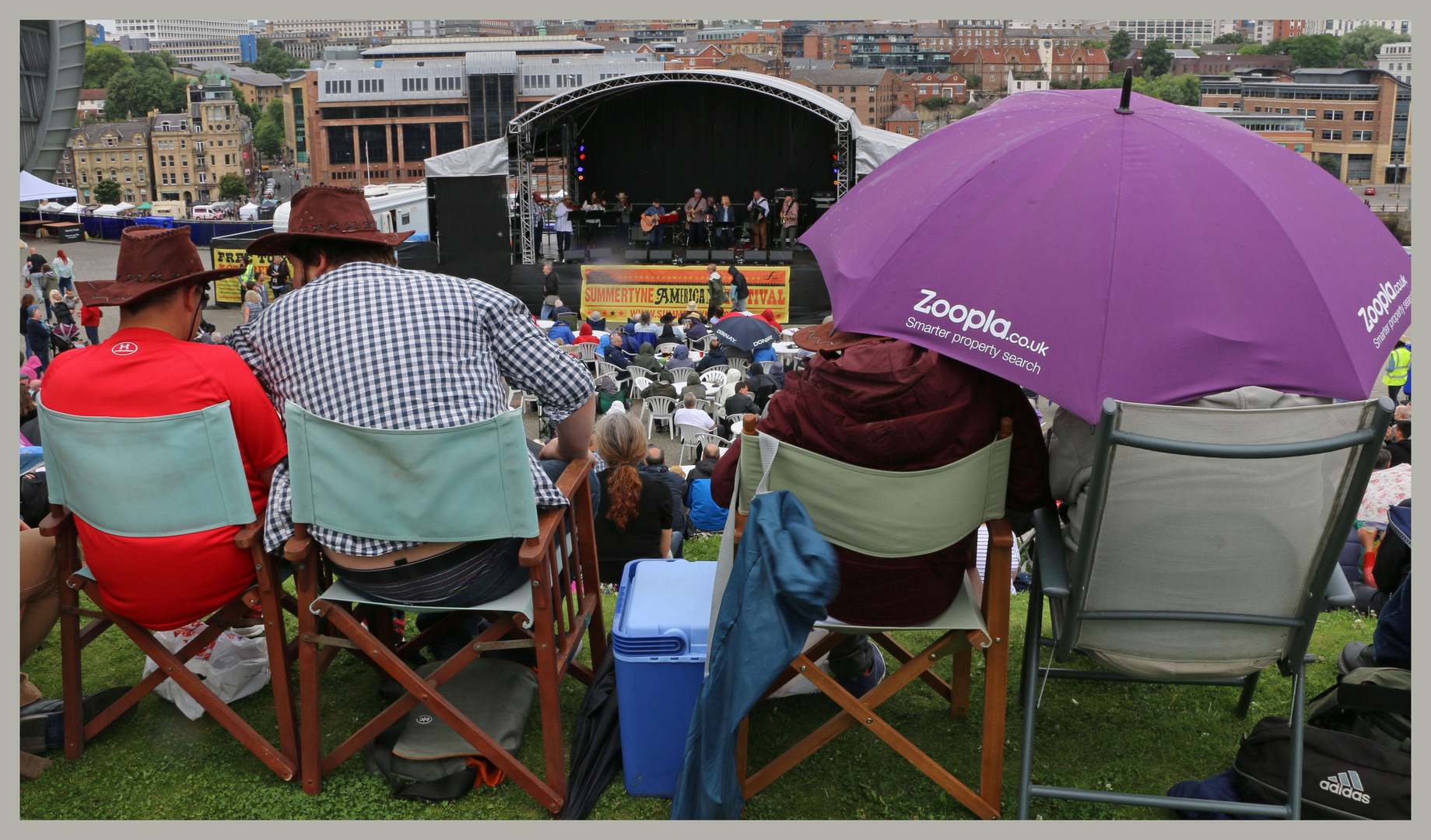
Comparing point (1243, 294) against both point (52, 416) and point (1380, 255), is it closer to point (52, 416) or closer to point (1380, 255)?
point (1380, 255)

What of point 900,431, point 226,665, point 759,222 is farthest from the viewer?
point 759,222

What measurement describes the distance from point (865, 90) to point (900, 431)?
153152 mm

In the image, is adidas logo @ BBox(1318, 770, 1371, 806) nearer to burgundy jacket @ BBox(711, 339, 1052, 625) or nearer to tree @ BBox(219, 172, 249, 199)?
burgundy jacket @ BBox(711, 339, 1052, 625)

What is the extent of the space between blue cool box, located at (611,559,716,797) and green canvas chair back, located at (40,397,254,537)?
3.15 ft

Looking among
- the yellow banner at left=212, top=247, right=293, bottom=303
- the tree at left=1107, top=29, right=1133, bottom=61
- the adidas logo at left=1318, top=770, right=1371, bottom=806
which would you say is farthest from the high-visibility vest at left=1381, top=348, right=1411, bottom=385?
the tree at left=1107, top=29, right=1133, bottom=61

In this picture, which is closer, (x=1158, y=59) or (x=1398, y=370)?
(x=1398, y=370)

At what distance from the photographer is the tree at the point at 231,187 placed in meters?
127

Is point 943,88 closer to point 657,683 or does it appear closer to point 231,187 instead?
point 231,187

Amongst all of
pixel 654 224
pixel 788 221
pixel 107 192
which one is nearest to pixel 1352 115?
pixel 788 221

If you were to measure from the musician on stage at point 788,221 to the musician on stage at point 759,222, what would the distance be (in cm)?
38

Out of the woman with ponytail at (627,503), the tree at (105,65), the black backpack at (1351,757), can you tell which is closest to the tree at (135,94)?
the tree at (105,65)

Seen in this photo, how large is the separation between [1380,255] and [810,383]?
1405 mm

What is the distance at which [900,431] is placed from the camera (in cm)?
222

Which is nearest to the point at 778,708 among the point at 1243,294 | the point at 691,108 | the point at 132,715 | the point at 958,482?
the point at 958,482
